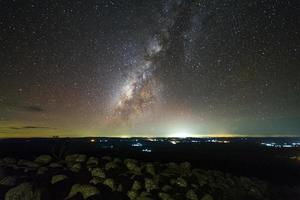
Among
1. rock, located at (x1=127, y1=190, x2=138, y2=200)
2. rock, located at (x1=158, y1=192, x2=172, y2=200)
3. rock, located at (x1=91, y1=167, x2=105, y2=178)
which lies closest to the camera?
rock, located at (x1=127, y1=190, x2=138, y2=200)

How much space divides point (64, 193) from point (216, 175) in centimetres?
1367

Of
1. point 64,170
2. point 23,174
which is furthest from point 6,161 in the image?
point 64,170

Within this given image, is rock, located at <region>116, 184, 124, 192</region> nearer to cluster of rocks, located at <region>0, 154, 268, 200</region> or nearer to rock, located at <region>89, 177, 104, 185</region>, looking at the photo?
cluster of rocks, located at <region>0, 154, 268, 200</region>

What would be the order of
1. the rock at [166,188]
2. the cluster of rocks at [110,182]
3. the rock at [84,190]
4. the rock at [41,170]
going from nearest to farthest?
the rock at [84,190] → the cluster of rocks at [110,182] → the rock at [166,188] → the rock at [41,170]

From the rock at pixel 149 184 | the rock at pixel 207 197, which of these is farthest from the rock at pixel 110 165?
the rock at pixel 207 197

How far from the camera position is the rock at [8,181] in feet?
53.6

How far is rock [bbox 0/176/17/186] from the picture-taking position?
53.6 ft

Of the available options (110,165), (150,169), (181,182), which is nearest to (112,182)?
(110,165)

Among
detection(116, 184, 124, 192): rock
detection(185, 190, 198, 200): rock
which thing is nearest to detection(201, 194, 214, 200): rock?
detection(185, 190, 198, 200): rock

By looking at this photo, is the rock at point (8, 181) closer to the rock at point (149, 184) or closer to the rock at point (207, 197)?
the rock at point (149, 184)

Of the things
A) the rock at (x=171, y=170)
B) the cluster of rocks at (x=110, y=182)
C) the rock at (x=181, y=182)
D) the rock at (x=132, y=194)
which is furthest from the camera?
the rock at (x=171, y=170)

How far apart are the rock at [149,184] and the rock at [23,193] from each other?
690 centimetres

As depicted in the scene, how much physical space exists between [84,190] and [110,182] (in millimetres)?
2002

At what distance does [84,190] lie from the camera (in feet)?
53.0
